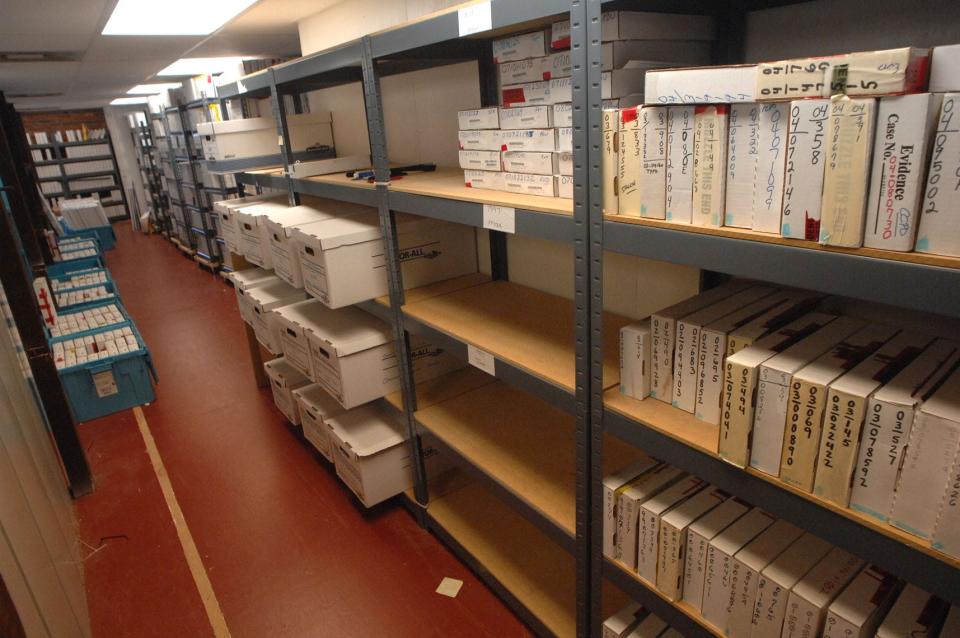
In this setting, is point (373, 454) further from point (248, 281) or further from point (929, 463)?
point (929, 463)

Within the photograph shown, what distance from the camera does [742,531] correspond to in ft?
3.85

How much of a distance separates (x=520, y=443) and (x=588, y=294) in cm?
88

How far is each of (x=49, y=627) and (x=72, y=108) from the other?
12.7m

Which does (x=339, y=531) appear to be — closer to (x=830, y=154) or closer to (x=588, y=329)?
(x=588, y=329)

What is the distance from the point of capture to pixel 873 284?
80cm

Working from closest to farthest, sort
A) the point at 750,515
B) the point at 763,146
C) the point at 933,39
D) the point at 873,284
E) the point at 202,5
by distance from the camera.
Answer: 1. the point at 873,284
2. the point at 763,146
3. the point at 933,39
4. the point at 750,515
5. the point at 202,5

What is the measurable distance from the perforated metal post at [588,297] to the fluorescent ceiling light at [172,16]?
2.08 metres

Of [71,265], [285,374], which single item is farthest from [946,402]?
[71,265]

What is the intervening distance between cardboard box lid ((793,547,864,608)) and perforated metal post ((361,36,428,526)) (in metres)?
1.47

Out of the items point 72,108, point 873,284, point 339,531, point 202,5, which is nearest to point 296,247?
point 339,531

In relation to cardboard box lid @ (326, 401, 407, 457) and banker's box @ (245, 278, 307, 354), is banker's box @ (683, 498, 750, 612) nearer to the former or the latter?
cardboard box lid @ (326, 401, 407, 457)

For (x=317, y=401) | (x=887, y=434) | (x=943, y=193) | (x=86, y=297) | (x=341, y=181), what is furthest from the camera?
(x=86, y=297)

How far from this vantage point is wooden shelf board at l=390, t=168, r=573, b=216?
135cm

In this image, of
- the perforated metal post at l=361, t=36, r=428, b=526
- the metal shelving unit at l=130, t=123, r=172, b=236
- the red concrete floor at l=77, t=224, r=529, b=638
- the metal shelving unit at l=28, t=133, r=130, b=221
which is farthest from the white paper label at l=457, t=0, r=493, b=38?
the metal shelving unit at l=28, t=133, r=130, b=221
